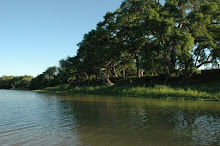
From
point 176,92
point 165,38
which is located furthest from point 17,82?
point 176,92

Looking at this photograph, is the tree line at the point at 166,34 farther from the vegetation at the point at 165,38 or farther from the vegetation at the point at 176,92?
the vegetation at the point at 176,92

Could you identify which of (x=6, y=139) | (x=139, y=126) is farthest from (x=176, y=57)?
(x=6, y=139)

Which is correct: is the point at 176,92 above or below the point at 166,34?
below

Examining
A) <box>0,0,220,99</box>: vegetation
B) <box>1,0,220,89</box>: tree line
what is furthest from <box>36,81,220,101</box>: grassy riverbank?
<box>1,0,220,89</box>: tree line

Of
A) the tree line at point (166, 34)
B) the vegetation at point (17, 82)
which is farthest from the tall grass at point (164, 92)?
the vegetation at point (17, 82)

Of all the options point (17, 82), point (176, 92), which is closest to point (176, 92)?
point (176, 92)

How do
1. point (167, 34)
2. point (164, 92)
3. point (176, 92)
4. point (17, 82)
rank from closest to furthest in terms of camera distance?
point (176, 92)
point (164, 92)
point (167, 34)
point (17, 82)

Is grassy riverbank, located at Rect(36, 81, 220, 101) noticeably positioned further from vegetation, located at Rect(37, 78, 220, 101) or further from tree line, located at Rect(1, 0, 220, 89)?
tree line, located at Rect(1, 0, 220, 89)

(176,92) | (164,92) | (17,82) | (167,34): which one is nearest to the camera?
(176,92)

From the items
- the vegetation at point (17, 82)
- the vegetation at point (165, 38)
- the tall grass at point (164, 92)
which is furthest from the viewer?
the vegetation at point (17, 82)

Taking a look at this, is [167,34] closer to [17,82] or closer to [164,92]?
[164,92]

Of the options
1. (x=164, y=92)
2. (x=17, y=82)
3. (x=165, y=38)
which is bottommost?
(x=164, y=92)

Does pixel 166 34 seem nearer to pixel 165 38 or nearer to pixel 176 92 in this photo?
pixel 165 38

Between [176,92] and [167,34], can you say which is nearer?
[176,92]
